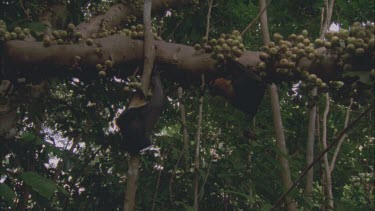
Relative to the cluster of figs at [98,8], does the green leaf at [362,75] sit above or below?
below

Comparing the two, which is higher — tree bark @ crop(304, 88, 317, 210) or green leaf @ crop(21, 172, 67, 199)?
tree bark @ crop(304, 88, 317, 210)

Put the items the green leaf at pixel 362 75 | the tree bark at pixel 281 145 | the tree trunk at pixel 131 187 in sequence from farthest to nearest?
the tree bark at pixel 281 145, the green leaf at pixel 362 75, the tree trunk at pixel 131 187

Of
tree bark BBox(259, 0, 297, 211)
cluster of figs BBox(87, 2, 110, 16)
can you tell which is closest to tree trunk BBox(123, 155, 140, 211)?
tree bark BBox(259, 0, 297, 211)

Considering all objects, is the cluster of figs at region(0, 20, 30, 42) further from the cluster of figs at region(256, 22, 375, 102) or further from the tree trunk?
the cluster of figs at region(256, 22, 375, 102)

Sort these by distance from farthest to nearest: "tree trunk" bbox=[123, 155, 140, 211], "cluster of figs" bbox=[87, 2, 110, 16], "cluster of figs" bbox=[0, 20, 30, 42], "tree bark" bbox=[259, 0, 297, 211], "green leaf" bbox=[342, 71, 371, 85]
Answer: "cluster of figs" bbox=[87, 2, 110, 16], "tree bark" bbox=[259, 0, 297, 211], "cluster of figs" bbox=[0, 20, 30, 42], "green leaf" bbox=[342, 71, 371, 85], "tree trunk" bbox=[123, 155, 140, 211]

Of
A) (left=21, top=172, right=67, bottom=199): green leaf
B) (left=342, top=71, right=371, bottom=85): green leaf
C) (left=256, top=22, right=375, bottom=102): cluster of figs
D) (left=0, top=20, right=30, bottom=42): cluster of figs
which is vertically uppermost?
(left=0, top=20, right=30, bottom=42): cluster of figs

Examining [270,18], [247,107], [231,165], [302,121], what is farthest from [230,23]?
[247,107]

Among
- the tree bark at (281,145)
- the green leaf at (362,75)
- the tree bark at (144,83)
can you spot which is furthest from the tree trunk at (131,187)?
the tree bark at (281,145)

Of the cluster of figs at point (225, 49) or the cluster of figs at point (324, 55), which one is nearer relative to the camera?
the cluster of figs at point (324, 55)

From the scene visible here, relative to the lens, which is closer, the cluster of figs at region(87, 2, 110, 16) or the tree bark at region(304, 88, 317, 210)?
the tree bark at region(304, 88, 317, 210)

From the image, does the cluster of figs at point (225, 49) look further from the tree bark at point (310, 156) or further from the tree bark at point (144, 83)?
the tree bark at point (310, 156)

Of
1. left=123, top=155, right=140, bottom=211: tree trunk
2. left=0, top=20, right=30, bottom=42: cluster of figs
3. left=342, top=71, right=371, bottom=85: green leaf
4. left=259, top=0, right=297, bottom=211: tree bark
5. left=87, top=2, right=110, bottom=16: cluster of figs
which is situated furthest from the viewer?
left=87, top=2, right=110, bottom=16: cluster of figs

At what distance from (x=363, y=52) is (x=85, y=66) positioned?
105 centimetres

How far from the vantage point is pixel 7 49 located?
1.64 m
